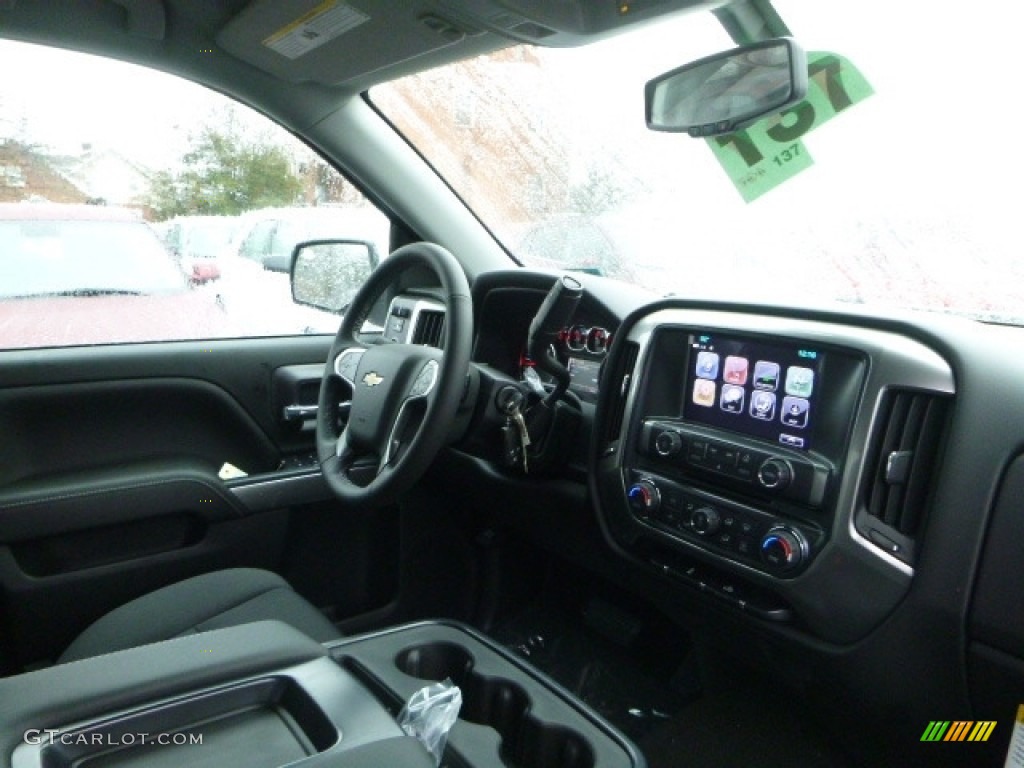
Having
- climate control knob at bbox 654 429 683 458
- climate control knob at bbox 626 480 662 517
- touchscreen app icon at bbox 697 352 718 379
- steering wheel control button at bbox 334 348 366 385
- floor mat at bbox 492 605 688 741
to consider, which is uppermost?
touchscreen app icon at bbox 697 352 718 379

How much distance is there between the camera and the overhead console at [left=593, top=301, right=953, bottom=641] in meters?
1.37

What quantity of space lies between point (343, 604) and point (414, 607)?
0.24m

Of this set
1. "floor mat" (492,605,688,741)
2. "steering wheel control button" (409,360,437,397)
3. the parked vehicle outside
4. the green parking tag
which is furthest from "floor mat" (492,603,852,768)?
the parked vehicle outside

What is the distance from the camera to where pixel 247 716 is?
45.7 inches

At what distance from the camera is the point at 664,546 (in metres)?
1.78

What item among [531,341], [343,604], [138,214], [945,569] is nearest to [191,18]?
[138,214]

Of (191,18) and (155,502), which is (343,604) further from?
(191,18)

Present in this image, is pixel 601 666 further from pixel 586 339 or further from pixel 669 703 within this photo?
pixel 586 339

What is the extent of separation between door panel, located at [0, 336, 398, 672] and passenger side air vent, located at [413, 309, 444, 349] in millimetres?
432

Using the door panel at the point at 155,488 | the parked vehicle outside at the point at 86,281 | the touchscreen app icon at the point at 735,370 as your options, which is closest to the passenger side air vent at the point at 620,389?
the touchscreen app icon at the point at 735,370

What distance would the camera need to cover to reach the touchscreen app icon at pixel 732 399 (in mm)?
1645

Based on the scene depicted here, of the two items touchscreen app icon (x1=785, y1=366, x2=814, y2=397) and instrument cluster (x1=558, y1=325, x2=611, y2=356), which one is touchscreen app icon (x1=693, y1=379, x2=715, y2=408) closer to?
touchscreen app icon (x1=785, y1=366, x2=814, y2=397)

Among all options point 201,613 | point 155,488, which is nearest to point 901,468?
point 201,613

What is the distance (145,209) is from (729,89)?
172 cm
